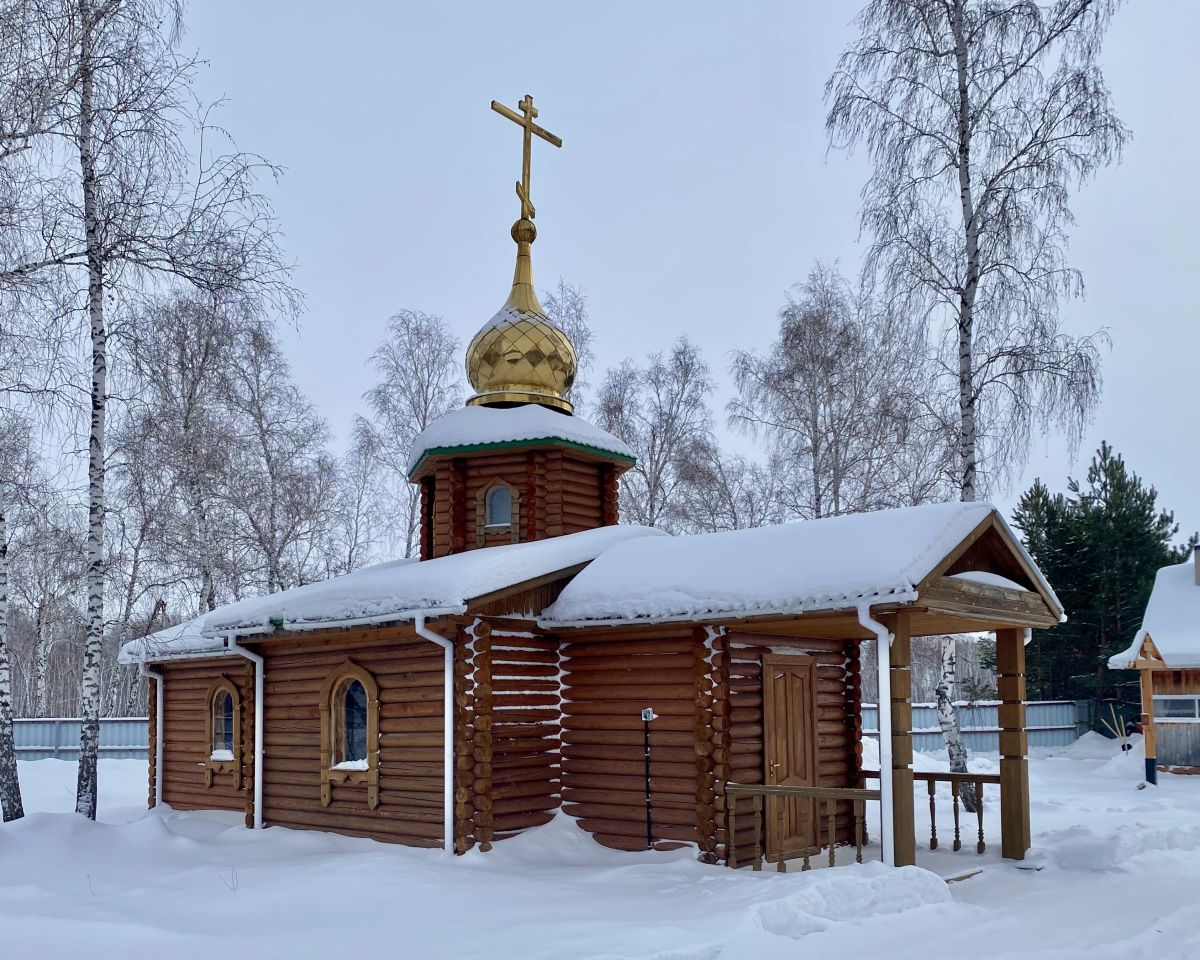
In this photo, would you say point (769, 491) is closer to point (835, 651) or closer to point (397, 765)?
point (835, 651)

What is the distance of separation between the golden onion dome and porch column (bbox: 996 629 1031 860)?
668 cm

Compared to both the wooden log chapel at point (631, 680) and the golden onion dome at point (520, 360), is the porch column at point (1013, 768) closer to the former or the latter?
the wooden log chapel at point (631, 680)

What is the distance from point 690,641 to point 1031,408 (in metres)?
5.91

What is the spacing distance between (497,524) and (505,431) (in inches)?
46.8

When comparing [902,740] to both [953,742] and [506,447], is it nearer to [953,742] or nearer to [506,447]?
[953,742]

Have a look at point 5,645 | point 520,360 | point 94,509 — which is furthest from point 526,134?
point 5,645

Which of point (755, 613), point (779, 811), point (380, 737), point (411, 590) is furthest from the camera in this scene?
point (380, 737)

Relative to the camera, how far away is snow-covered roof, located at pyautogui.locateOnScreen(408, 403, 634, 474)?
13.9 m

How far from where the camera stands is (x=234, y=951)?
729 cm

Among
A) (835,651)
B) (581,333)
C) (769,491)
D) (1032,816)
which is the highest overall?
(581,333)

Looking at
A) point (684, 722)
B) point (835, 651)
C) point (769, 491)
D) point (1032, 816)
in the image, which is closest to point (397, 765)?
point (684, 722)

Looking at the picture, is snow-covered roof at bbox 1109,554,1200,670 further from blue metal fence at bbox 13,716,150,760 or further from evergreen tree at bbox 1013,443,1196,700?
blue metal fence at bbox 13,716,150,760

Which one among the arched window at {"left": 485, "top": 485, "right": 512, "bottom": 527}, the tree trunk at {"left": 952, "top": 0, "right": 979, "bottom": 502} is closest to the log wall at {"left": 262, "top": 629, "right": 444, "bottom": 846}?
the arched window at {"left": 485, "top": 485, "right": 512, "bottom": 527}

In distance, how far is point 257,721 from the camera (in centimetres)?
1334
